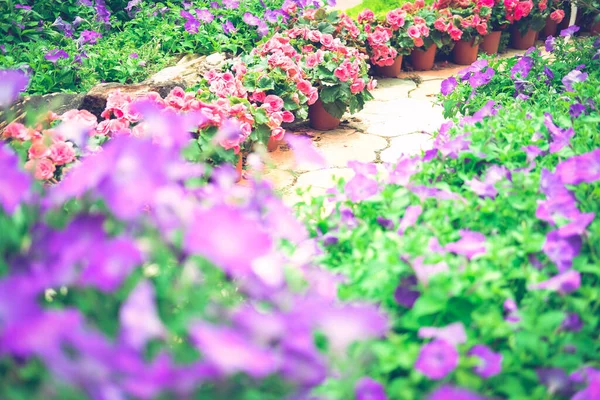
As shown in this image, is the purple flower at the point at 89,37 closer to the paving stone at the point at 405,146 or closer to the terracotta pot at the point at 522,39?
the paving stone at the point at 405,146

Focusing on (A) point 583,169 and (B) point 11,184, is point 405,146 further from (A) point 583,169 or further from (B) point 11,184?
(B) point 11,184

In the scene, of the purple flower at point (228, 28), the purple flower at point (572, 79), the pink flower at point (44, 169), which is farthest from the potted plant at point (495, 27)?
the pink flower at point (44, 169)

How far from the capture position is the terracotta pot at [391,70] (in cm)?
486

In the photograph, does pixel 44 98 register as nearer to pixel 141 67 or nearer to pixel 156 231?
pixel 141 67

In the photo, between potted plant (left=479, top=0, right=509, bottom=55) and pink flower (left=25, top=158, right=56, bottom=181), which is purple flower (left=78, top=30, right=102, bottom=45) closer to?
pink flower (left=25, top=158, right=56, bottom=181)

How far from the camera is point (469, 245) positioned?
1140mm

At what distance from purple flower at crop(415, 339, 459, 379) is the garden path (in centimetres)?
178

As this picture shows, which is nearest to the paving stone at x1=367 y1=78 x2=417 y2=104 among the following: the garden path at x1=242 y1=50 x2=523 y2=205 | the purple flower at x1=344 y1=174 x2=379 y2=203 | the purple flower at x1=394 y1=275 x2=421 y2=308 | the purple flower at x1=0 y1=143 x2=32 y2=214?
the garden path at x1=242 y1=50 x2=523 y2=205

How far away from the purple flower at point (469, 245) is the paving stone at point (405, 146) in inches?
81.1

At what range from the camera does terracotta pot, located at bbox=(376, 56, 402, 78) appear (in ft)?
15.9

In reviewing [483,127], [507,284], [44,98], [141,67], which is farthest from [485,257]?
[141,67]

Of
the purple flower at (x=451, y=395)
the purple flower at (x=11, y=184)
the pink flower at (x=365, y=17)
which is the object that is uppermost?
the purple flower at (x=11, y=184)

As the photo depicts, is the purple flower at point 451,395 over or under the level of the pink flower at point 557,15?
over

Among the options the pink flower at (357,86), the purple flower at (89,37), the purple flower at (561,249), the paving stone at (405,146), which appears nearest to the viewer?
the purple flower at (561,249)
